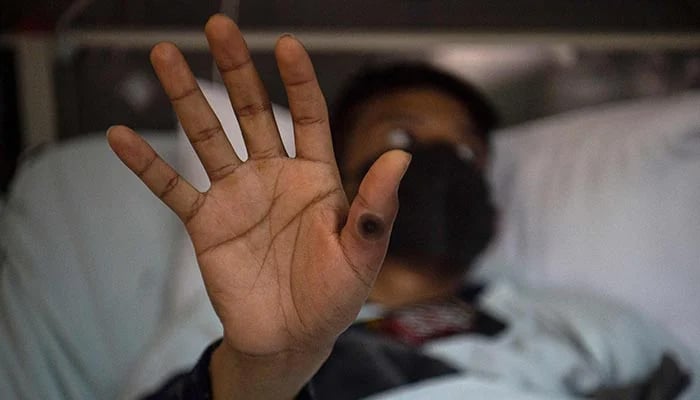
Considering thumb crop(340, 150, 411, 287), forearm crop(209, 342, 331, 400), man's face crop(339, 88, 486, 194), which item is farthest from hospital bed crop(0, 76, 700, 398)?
thumb crop(340, 150, 411, 287)

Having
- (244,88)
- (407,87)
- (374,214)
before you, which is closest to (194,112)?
(244,88)

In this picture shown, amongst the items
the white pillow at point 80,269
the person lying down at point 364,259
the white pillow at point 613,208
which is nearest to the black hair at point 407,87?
the person lying down at point 364,259

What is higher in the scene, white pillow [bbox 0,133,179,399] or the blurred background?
the blurred background

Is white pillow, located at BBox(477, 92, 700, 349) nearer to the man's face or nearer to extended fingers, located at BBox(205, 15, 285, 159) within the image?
the man's face

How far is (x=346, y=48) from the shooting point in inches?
51.1

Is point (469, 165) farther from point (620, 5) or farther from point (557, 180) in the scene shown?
point (620, 5)

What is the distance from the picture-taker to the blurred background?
1.24m

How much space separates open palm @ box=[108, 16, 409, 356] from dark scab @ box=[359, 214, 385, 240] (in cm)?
2

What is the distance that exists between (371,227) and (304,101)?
0.12 meters

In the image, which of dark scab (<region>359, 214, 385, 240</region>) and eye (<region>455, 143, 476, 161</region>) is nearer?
dark scab (<region>359, 214, 385, 240</region>)

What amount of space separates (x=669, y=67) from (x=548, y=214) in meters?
0.39

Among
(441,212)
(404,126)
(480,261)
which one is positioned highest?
(404,126)

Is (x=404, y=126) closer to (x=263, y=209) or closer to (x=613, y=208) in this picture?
(x=613, y=208)

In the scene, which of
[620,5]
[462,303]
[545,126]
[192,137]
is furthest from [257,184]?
[620,5]
